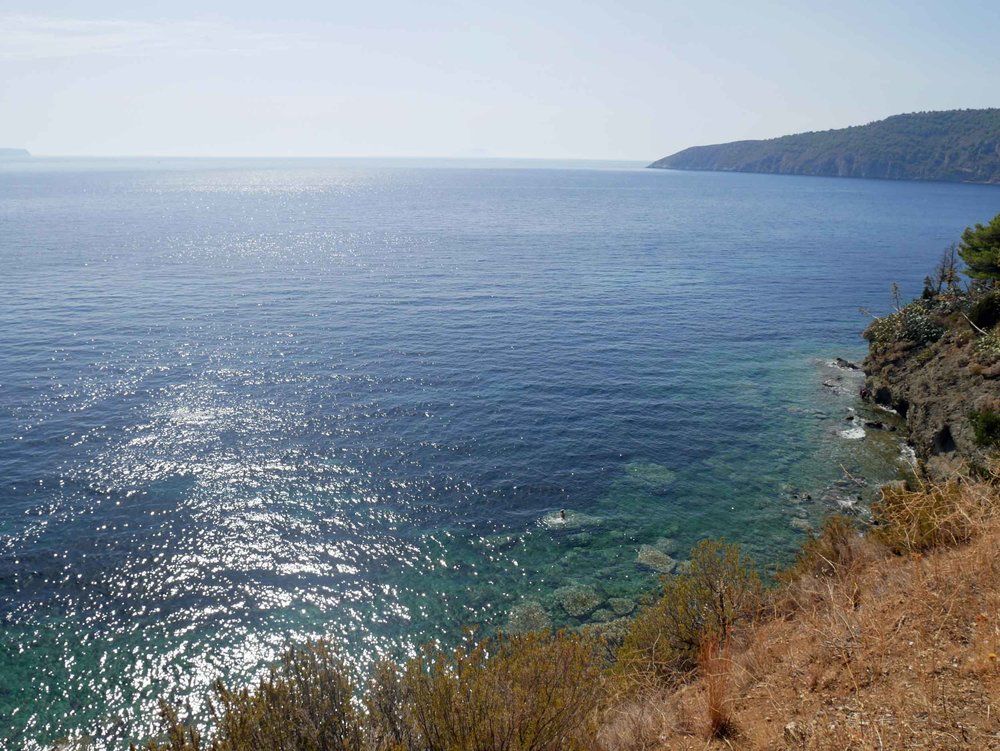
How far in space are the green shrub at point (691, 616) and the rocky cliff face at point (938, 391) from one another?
1907 cm

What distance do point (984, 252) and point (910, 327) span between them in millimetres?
7424

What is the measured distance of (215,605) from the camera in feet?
93.4

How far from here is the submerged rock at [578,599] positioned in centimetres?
2833

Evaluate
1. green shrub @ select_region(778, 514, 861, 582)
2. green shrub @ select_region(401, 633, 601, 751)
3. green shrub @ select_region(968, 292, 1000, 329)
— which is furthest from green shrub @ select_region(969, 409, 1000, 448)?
green shrub @ select_region(401, 633, 601, 751)

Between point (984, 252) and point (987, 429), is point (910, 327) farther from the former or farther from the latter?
point (987, 429)

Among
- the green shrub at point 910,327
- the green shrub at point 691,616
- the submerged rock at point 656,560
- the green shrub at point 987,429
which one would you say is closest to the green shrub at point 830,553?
the green shrub at point 691,616

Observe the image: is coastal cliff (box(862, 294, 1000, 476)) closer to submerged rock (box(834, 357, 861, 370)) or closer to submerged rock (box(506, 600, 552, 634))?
submerged rock (box(834, 357, 861, 370))

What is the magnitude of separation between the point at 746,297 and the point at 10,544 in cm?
8035

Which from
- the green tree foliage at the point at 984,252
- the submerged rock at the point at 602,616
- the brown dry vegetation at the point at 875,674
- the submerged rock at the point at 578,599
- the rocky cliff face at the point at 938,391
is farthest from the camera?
the green tree foliage at the point at 984,252

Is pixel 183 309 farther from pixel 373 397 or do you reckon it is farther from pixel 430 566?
pixel 430 566

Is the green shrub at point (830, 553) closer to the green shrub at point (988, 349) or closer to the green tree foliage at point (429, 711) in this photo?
the green tree foliage at point (429, 711)

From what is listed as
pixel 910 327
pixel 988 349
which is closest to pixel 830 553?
pixel 988 349

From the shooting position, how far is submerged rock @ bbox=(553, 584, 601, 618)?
92.9ft

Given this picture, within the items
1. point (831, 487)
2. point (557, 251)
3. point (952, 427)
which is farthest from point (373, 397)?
point (557, 251)
